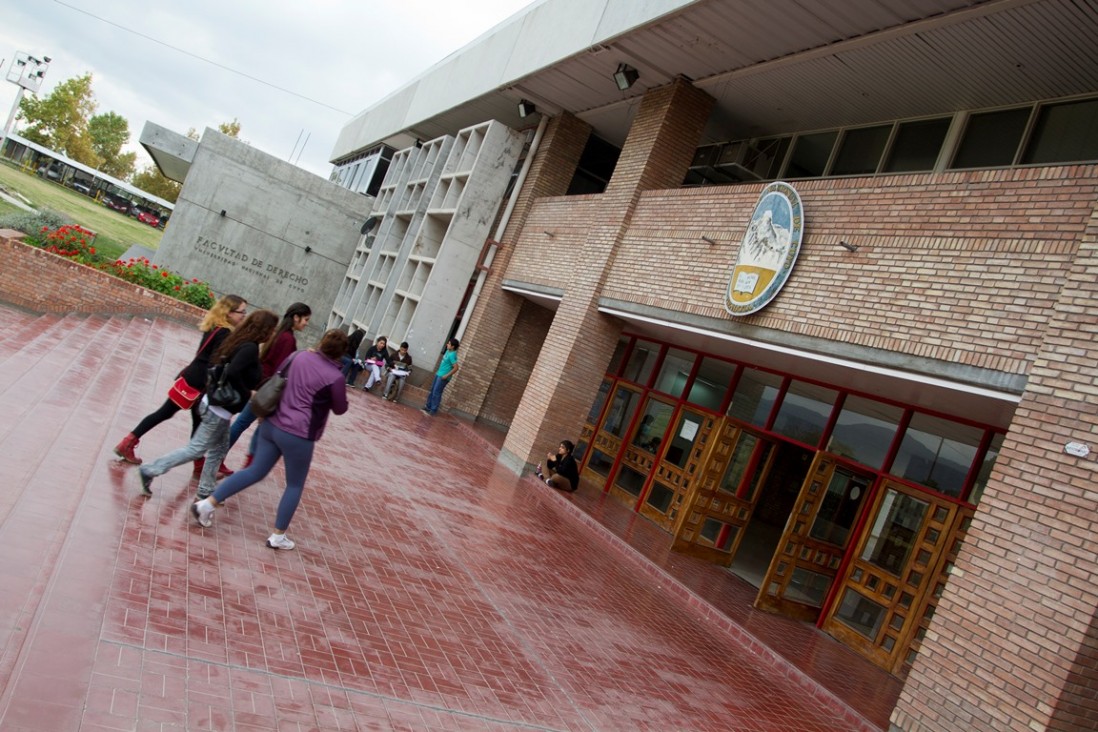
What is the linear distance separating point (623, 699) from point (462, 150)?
17.2 m

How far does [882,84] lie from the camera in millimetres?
10953

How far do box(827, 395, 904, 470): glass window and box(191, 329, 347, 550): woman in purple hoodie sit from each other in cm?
736

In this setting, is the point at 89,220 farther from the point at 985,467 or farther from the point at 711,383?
the point at 985,467

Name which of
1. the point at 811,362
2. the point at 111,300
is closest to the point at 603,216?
the point at 811,362

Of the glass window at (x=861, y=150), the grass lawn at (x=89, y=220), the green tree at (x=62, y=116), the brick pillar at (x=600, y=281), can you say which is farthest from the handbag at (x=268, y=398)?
the green tree at (x=62, y=116)

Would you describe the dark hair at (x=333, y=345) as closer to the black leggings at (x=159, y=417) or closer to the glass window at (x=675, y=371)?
the black leggings at (x=159, y=417)

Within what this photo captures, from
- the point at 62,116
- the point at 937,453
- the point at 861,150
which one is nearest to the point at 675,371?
the point at 861,150

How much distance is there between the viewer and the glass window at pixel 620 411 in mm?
15953

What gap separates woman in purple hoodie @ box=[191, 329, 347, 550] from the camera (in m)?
6.13

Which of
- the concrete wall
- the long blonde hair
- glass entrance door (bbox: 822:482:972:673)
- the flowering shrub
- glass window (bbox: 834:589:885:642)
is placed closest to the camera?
the long blonde hair

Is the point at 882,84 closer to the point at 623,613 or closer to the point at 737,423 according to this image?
the point at 737,423

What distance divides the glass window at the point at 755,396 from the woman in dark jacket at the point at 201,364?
8.13 m

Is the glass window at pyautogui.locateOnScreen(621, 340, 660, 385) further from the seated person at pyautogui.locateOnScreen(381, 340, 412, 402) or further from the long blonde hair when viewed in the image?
the long blonde hair

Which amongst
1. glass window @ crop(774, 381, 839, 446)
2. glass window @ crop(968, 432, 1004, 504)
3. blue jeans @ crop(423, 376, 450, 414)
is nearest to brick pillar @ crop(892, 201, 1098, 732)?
glass window @ crop(968, 432, 1004, 504)
